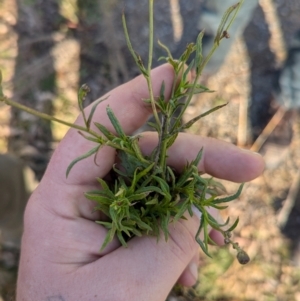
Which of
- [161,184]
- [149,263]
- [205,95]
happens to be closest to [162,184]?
[161,184]

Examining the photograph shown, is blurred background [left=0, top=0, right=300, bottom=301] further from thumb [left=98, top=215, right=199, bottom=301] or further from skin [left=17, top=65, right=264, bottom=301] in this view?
thumb [left=98, top=215, right=199, bottom=301]

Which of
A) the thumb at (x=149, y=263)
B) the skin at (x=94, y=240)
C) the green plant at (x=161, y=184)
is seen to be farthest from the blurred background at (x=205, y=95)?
the green plant at (x=161, y=184)

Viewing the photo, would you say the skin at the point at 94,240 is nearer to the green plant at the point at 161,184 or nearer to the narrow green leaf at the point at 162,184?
the green plant at the point at 161,184

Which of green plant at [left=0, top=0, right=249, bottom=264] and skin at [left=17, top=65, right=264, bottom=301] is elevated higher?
→ green plant at [left=0, top=0, right=249, bottom=264]

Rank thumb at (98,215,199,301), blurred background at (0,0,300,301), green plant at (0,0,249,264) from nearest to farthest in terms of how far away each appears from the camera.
→ green plant at (0,0,249,264) → thumb at (98,215,199,301) → blurred background at (0,0,300,301)

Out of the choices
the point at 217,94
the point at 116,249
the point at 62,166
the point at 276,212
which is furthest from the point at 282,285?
the point at 62,166

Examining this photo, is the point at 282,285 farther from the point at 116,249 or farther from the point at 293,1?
the point at 293,1

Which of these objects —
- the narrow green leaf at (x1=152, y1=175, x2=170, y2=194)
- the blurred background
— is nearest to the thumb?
the narrow green leaf at (x1=152, y1=175, x2=170, y2=194)
